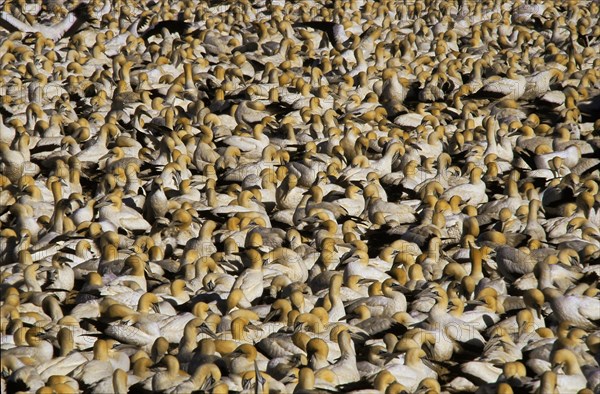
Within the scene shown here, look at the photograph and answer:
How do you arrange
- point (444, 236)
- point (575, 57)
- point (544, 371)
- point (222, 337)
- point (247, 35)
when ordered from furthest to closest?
point (247, 35) < point (575, 57) < point (444, 236) < point (222, 337) < point (544, 371)

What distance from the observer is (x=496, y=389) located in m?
8.94

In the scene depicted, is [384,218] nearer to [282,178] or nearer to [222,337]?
[282,178]

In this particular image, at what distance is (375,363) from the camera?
9680 mm

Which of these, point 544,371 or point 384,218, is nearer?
point 544,371

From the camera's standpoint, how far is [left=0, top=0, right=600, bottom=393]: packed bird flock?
969 centimetres

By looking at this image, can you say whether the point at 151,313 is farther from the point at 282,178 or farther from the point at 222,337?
the point at 282,178

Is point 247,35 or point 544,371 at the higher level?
point 544,371

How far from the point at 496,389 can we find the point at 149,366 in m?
2.92

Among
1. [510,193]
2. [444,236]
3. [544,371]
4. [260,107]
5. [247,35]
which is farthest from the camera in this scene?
[247,35]

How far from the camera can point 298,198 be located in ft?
45.3

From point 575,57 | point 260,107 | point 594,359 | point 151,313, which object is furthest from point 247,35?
point 594,359

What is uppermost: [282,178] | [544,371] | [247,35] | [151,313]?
[544,371]

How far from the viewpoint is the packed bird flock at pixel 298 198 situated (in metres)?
9.69

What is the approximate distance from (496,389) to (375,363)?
3.90ft
